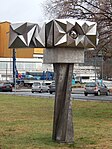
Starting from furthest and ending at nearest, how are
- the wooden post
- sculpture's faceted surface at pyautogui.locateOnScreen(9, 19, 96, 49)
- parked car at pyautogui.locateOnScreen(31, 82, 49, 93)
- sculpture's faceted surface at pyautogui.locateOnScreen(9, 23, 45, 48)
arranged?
parked car at pyautogui.locateOnScreen(31, 82, 49, 93) → the wooden post → sculpture's faceted surface at pyautogui.locateOnScreen(9, 23, 45, 48) → sculpture's faceted surface at pyautogui.locateOnScreen(9, 19, 96, 49)

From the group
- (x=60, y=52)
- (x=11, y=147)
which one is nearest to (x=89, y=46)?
(x=60, y=52)

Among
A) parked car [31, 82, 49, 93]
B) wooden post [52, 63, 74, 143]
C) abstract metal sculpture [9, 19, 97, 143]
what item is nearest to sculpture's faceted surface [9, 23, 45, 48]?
abstract metal sculpture [9, 19, 97, 143]

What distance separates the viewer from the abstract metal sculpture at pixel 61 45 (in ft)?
33.8

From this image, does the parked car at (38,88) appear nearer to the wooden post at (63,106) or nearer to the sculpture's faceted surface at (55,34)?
the wooden post at (63,106)

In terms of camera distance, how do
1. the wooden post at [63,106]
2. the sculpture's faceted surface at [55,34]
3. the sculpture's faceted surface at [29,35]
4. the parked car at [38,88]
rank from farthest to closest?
the parked car at [38,88]
the wooden post at [63,106]
the sculpture's faceted surface at [29,35]
the sculpture's faceted surface at [55,34]

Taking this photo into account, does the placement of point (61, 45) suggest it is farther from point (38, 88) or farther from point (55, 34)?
point (38, 88)

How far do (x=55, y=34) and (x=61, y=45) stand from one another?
Result: 33 centimetres

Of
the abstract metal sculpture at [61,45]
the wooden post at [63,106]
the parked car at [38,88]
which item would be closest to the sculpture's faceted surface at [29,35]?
the abstract metal sculpture at [61,45]

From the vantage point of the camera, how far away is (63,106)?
1072cm

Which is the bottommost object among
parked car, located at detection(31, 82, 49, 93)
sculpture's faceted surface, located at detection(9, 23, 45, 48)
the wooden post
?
parked car, located at detection(31, 82, 49, 93)

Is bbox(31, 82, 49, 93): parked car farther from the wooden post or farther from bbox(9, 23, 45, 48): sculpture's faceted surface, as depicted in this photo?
bbox(9, 23, 45, 48): sculpture's faceted surface

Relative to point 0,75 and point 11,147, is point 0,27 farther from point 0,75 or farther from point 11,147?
point 11,147

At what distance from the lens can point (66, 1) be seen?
21250 millimetres

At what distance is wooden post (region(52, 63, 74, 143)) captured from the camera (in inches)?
420
